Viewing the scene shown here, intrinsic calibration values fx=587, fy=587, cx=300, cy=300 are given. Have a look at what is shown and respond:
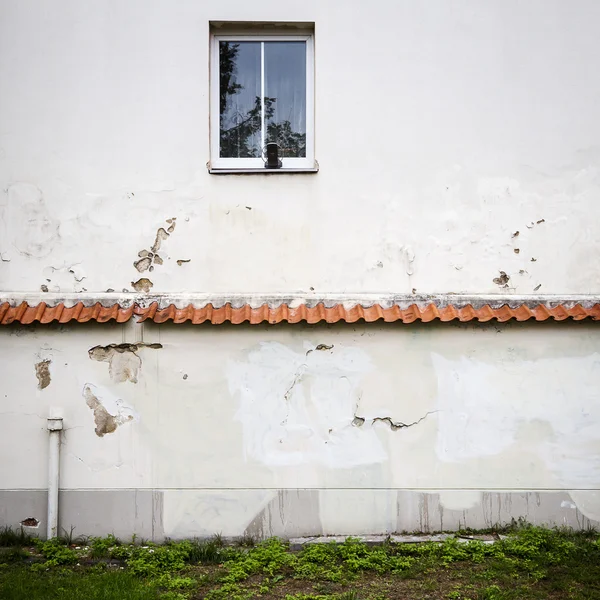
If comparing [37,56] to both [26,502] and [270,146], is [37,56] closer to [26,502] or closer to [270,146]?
[270,146]

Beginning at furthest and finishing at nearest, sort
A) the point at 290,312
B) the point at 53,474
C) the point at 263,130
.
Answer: the point at 263,130
the point at 290,312
the point at 53,474

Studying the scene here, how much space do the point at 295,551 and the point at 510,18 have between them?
5.68 m

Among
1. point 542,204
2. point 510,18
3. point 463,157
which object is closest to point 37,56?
point 463,157

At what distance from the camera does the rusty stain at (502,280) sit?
5.98 metres

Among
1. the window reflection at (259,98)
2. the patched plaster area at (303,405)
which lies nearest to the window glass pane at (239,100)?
the window reflection at (259,98)

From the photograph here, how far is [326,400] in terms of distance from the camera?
19.1 ft

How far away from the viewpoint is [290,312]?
5.79 meters

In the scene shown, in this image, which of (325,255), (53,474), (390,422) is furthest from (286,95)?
(53,474)

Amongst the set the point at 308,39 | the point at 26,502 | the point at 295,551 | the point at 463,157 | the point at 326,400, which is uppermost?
the point at 308,39

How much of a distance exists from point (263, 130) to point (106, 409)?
3.30 metres

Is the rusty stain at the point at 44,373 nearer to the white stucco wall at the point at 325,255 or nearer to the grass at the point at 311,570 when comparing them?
the white stucco wall at the point at 325,255

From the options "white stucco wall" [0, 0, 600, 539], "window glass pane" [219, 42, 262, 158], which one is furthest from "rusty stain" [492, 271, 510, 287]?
"window glass pane" [219, 42, 262, 158]

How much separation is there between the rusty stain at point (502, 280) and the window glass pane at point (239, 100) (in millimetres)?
2798

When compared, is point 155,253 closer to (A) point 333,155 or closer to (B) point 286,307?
(B) point 286,307
